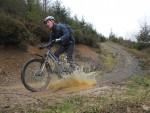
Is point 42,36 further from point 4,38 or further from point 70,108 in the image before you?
point 70,108

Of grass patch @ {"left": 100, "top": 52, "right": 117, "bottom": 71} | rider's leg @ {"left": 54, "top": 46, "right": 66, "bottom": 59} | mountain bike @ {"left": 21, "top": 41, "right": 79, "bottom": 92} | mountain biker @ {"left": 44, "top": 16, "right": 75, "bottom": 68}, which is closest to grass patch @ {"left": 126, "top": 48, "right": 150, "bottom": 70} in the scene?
grass patch @ {"left": 100, "top": 52, "right": 117, "bottom": 71}

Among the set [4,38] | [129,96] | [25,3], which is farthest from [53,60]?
[25,3]

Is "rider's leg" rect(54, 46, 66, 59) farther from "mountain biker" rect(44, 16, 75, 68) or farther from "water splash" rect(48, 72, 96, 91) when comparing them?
"water splash" rect(48, 72, 96, 91)

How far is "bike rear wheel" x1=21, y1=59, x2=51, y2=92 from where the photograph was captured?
1156 cm

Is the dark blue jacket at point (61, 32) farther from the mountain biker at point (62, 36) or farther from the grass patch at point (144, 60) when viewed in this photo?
the grass patch at point (144, 60)

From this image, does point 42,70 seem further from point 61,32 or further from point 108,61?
point 108,61

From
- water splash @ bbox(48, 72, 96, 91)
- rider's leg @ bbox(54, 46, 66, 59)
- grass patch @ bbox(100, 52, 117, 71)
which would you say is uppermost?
grass patch @ bbox(100, 52, 117, 71)

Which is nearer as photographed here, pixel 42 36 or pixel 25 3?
pixel 42 36

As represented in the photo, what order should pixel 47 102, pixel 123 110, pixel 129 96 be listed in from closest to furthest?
pixel 123 110
pixel 47 102
pixel 129 96

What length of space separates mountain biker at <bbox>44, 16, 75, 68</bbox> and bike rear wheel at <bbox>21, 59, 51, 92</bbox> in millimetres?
801

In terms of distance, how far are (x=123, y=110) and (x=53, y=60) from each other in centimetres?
426

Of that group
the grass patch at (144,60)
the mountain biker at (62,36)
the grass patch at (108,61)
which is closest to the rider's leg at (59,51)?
the mountain biker at (62,36)

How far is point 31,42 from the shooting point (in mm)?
26688

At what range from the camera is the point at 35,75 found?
11805 millimetres
